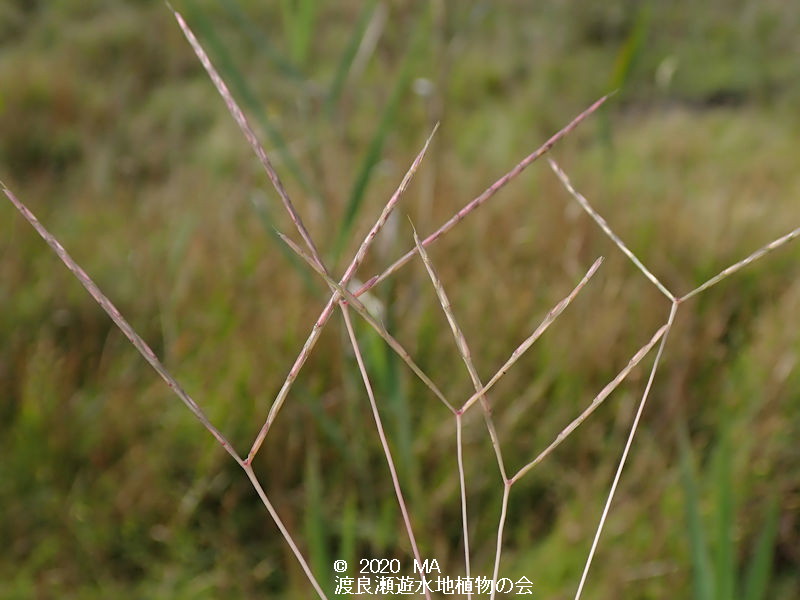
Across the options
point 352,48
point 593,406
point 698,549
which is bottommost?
point 698,549

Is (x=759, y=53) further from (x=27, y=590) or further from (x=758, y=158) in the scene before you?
(x=27, y=590)

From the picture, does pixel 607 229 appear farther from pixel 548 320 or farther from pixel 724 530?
pixel 724 530

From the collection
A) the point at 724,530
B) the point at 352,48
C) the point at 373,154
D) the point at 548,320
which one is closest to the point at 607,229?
the point at 548,320

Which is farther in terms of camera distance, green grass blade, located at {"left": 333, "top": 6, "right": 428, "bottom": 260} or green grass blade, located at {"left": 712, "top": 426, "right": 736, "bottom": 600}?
green grass blade, located at {"left": 333, "top": 6, "right": 428, "bottom": 260}

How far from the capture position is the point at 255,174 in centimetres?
233

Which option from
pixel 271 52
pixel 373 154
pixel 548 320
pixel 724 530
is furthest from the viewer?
pixel 271 52

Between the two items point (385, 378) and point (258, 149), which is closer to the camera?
point (258, 149)

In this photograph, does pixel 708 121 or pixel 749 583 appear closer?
pixel 749 583

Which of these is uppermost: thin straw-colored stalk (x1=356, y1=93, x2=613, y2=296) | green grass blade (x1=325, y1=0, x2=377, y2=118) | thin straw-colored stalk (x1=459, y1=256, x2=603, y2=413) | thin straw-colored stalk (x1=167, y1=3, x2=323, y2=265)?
green grass blade (x1=325, y1=0, x2=377, y2=118)

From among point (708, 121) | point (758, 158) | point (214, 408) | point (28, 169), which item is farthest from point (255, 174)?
point (708, 121)

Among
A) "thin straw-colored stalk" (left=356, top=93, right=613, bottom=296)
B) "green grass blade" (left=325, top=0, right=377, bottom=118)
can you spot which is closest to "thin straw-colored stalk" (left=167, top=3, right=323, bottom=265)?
"thin straw-colored stalk" (left=356, top=93, right=613, bottom=296)

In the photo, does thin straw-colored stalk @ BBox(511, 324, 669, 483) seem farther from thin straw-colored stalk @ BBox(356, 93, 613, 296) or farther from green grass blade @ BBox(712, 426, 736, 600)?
Result: green grass blade @ BBox(712, 426, 736, 600)

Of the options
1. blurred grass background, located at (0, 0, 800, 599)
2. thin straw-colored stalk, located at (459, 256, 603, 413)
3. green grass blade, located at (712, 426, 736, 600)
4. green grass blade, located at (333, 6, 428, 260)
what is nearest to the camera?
thin straw-colored stalk, located at (459, 256, 603, 413)

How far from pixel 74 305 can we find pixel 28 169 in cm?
145
